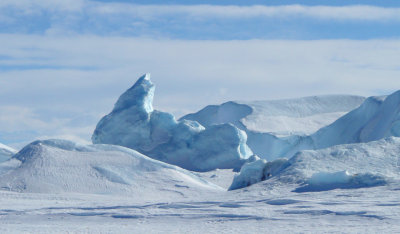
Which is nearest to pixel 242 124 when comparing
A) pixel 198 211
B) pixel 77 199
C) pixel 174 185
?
pixel 174 185

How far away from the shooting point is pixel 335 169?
1310 centimetres

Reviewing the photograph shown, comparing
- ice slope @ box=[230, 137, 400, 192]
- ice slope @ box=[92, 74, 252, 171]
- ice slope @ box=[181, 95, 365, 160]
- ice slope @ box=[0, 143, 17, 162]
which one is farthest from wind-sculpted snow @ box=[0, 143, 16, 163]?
ice slope @ box=[181, 95, 365, 160]

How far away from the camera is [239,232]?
770 cm

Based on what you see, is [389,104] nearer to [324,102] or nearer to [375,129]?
[375,129]

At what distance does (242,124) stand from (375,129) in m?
5.49

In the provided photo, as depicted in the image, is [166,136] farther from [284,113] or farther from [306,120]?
[306,120]

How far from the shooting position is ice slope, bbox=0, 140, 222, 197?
13.1m

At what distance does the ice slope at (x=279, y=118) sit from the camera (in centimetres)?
2328

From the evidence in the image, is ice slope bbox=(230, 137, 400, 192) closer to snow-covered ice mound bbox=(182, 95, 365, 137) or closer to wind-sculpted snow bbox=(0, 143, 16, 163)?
wind-sculpted snow bbox=(0, 143, 16, 163)

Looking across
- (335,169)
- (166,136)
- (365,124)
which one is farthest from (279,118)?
(335,169)

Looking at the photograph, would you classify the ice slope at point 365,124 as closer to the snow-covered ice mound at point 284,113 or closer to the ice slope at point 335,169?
the snow-covered ice mound at point 284,113

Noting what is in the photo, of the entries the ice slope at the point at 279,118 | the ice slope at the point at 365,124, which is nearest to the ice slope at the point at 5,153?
the ice slope at the point at 279,118

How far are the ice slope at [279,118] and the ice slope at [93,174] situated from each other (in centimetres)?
880

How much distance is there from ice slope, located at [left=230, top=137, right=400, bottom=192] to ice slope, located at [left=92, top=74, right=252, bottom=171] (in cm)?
584
